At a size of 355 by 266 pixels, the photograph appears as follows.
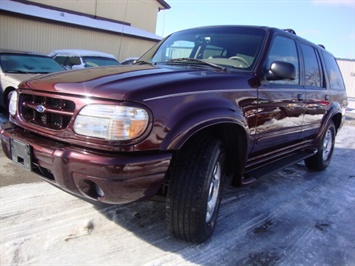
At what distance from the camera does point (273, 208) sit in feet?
12.0

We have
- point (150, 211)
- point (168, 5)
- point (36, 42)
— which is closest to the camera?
point (150, 211)

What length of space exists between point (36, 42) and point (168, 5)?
12836mm

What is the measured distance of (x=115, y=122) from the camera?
210 centimetres

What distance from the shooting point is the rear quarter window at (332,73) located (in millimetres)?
5120

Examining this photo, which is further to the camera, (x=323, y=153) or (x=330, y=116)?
(x=323, y=153)

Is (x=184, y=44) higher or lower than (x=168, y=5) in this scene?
lower

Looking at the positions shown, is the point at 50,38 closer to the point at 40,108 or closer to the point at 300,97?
the point at 300,97

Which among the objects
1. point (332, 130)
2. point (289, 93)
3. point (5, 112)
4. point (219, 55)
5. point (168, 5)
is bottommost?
point (5, 112)

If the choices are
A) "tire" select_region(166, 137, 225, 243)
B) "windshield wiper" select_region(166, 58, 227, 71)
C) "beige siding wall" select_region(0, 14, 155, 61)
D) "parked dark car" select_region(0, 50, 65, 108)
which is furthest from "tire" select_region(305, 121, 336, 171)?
"beige siding wall" select_region(0, 14, 155, 61)

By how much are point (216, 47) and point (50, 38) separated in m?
14.1

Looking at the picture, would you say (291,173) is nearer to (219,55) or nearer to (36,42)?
(219,55)

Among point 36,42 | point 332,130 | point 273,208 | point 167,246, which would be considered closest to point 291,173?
point 332,130

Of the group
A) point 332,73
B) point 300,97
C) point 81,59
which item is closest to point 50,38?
point 81,59

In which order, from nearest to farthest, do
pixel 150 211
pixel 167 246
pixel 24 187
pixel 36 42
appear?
Result: pixel 167 246
pixel 150 211
pixel 24 187
pixel 36 42
